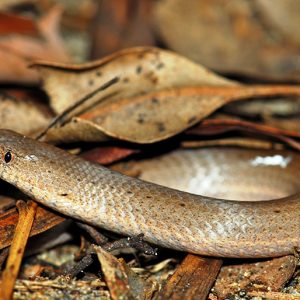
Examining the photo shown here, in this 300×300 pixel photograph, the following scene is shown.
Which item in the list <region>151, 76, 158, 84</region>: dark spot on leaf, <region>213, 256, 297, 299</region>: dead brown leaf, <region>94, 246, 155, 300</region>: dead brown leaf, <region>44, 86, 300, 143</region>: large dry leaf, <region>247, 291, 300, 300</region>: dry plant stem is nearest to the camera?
<region>94, 246, 155, 300</region>: dead brown leaf

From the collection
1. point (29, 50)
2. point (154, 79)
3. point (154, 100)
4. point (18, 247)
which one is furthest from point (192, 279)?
point (29, 50)

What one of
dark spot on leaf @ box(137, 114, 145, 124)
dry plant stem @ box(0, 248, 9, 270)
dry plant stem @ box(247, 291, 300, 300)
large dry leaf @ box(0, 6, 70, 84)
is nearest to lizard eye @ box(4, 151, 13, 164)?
dry plant stem @ box(0, 248, 9, 270)

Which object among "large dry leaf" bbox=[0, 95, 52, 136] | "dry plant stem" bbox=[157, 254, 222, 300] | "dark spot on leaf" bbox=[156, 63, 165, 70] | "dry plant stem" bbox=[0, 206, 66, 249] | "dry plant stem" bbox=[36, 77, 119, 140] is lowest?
"dry plant stem" bbox=[0, 206, 66, 249]

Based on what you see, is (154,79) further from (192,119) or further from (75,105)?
(75,105)

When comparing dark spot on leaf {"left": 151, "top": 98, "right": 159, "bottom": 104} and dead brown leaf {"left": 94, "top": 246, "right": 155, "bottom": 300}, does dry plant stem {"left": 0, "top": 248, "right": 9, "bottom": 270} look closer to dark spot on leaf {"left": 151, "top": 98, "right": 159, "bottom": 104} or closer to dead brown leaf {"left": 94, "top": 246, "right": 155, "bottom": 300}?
dead brown leaf {"left": 94, "top": 246, "right": 155, "bottom": 300}

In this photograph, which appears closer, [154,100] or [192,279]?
[192,279]

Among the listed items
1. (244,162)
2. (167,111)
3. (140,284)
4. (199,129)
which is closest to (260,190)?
(244,162)

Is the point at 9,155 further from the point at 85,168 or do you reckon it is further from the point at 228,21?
the point at 228,21
